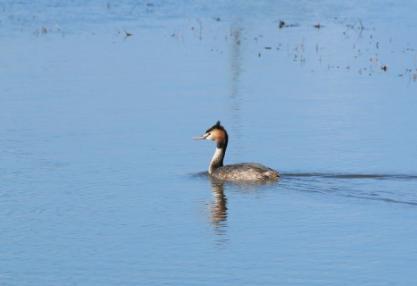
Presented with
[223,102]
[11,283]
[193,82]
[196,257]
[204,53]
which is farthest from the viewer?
[204,53]

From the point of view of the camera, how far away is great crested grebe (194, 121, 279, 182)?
2044 centimetres

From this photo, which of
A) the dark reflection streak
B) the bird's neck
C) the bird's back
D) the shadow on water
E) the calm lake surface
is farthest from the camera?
the dark reflection streak

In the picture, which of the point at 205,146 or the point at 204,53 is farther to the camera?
the point at 204,53

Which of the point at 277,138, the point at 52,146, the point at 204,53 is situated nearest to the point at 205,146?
the point at 277,138

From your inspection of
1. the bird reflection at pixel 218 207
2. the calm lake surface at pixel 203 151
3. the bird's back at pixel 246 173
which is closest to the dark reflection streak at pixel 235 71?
the calm lake surface at pixel 203 151

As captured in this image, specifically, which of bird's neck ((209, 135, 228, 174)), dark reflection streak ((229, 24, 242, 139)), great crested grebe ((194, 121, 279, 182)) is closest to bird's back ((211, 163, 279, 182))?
great crested grebe ((194, 121, 279, 182))

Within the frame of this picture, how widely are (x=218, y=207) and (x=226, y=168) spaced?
2.08 m

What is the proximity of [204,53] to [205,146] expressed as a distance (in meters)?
10.0

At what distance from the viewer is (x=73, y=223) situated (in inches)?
703

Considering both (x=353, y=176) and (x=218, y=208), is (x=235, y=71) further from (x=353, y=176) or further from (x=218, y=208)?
(x=218, y=208)

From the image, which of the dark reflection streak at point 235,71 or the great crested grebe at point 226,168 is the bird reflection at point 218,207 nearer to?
the great crested grebe at point 226,168

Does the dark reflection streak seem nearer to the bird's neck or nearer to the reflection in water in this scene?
the bird's neck

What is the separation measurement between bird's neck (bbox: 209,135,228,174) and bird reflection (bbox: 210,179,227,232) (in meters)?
0.45

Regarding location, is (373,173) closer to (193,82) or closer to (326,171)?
(326,171)
